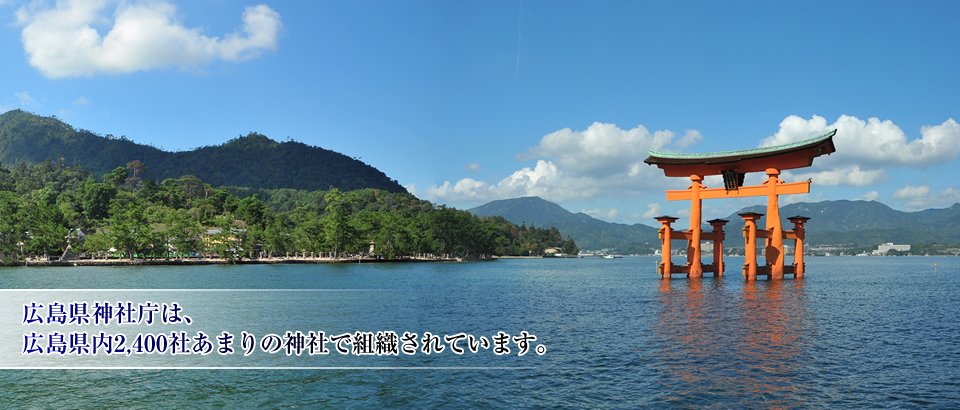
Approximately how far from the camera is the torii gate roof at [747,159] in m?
39.0

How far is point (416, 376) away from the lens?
510 inches

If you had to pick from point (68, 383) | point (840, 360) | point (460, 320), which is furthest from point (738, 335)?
point (68, 383)

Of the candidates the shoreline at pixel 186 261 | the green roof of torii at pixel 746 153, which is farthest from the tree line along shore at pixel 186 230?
the green roof of torii at pixel 746 153

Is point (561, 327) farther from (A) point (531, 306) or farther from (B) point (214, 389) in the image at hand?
(B) point (214, 389)

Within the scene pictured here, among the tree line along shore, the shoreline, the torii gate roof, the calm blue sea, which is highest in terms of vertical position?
the torii gate roof

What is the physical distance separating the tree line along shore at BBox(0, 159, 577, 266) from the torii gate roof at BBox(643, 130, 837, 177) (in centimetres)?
5524

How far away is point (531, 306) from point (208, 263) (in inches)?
2667

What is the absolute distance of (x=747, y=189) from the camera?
43.0m

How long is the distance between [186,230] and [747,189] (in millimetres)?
73124

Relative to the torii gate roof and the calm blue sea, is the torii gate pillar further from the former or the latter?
the calm blue sea

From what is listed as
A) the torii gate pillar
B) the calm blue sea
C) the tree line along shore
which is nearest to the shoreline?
the tree line along shore

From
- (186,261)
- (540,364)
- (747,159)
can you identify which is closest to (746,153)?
(747,159)

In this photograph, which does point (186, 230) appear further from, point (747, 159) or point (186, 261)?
point (747, 159)

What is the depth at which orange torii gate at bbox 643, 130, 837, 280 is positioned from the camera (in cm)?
3981
